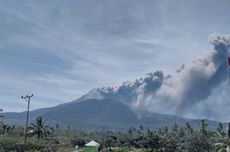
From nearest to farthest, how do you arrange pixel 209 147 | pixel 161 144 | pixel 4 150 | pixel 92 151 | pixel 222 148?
pixel 92 151
pixel 222 148
pixel 4 150
pixel 209 147
pixel 161 144

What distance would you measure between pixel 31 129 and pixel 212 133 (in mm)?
64599

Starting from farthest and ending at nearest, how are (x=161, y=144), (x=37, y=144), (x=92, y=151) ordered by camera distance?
(x=161, y=144) → (x=37, y=144) → (x=92, y=151)

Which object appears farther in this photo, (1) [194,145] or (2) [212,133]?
(2) [212,133]

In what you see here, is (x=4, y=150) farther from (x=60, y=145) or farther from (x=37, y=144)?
(x=60, y=145)

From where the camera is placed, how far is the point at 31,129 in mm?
152125

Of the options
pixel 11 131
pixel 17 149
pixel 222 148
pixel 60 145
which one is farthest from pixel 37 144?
pixel 222 148

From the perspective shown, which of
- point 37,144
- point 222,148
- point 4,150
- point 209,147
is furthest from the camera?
point 209,147

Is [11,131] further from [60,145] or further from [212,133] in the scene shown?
[212,133]

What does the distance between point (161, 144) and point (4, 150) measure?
5764cm

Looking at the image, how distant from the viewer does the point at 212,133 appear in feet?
515

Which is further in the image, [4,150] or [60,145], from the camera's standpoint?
[60,145]

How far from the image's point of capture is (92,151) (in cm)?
2316

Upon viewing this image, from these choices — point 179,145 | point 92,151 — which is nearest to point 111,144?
point 179,145

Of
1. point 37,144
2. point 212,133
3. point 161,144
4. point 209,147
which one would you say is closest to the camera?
point 37,144
